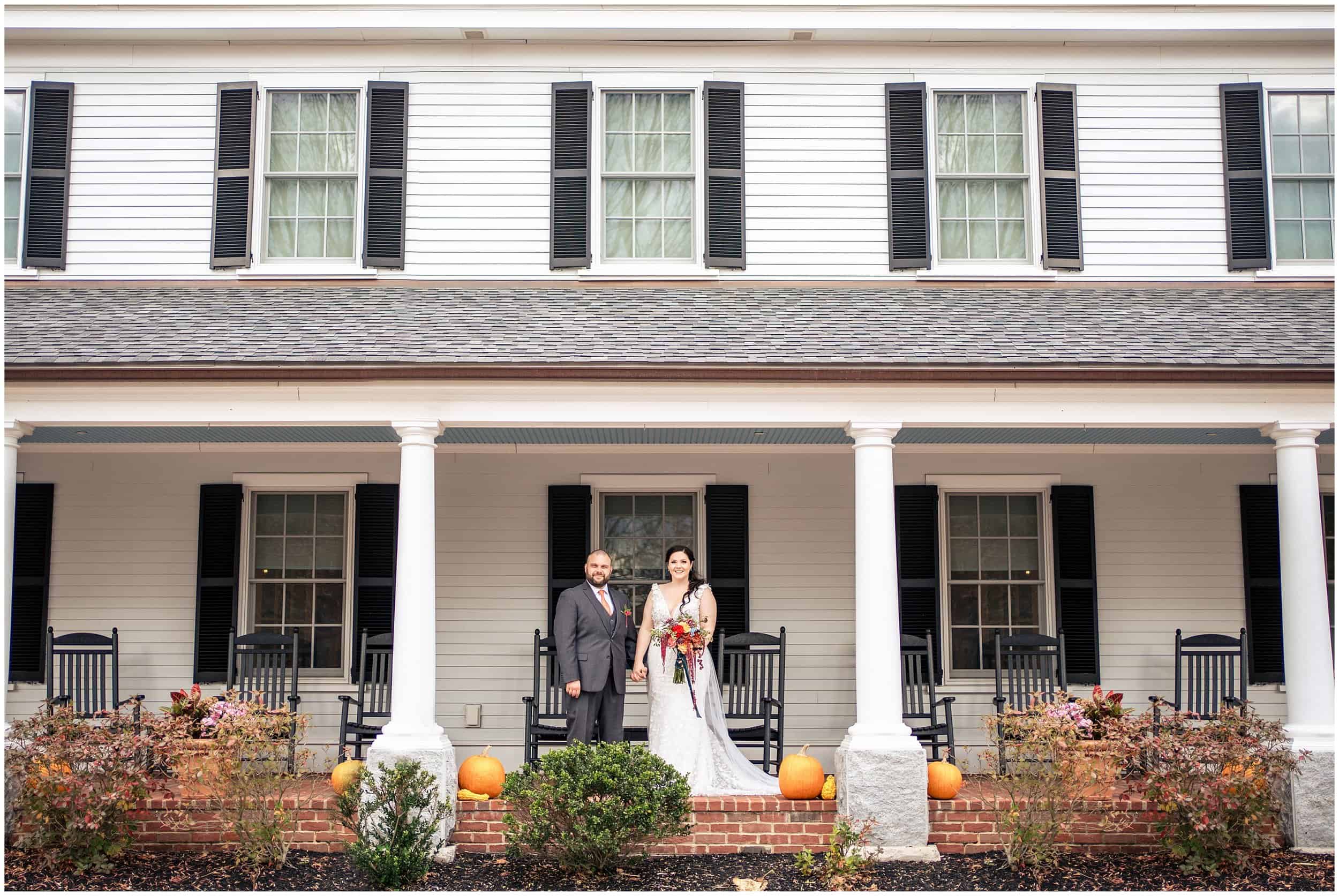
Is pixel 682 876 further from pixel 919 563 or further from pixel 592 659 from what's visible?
pixel 919 563

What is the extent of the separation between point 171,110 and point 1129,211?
7942 mm

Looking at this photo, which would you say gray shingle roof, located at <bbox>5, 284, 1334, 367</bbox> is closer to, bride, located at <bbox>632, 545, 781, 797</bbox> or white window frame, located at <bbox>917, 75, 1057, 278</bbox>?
white window frame, located at <bbox>917, 75, 1057, 278</bbox>

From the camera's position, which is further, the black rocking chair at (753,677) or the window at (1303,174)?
the window at (1303,174)

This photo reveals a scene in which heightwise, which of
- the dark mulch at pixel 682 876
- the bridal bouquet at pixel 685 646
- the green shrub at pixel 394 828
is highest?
the bridal bouquet at pixel 685 646

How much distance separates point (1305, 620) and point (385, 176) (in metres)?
7.49

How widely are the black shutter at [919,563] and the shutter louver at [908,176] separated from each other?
6.14ft

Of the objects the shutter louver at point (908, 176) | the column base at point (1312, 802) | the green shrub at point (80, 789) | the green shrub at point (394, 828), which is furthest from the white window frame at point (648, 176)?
the column base at point (1312, 802)

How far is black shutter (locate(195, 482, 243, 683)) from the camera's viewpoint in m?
9.49

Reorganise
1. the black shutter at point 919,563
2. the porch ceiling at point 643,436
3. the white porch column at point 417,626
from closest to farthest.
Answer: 1. the white porch column at point 417,626
2. the porch ceiling at point 643,436
3. the black shutter at point 919,563

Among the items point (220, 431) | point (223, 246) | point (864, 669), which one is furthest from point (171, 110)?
point (864, 669)

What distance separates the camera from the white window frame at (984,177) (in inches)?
384

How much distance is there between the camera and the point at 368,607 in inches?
374

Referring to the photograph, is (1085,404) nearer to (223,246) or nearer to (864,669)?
(864,669)

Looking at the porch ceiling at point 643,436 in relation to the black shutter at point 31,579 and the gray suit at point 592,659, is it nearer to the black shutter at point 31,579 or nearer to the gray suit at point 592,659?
the black shutter at point 31,579
